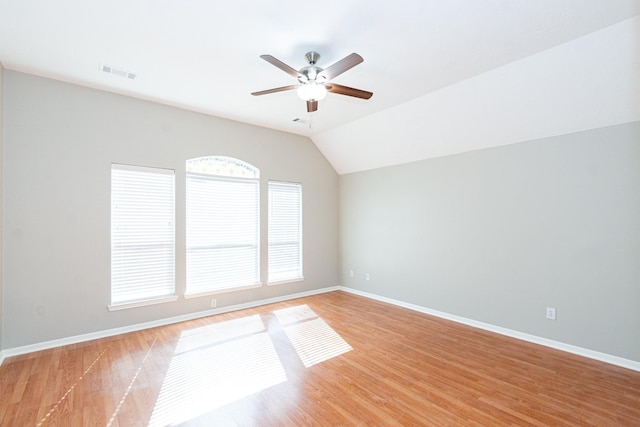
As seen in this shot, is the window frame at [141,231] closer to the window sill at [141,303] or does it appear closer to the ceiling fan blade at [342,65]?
the window sill at [141,303]

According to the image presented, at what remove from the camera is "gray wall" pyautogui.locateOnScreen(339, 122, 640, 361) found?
3.07 m

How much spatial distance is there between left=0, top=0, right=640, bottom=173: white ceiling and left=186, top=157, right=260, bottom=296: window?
3.57ft

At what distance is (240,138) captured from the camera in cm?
493

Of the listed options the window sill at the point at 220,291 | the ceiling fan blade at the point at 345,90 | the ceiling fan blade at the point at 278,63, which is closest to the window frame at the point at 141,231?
the window sill at the point at 220,291

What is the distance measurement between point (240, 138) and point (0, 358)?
3848 millimetres

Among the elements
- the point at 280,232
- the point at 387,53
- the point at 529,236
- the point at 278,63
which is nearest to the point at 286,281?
the point at 280,232

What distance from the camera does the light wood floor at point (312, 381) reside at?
2244 mm

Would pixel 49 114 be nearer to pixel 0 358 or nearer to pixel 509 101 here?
pixel 0 358

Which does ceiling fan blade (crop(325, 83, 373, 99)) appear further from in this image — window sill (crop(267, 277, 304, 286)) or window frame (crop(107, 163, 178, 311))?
window sill (crop(267, 277, 304, 286))

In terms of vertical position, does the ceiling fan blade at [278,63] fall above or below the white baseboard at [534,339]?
above

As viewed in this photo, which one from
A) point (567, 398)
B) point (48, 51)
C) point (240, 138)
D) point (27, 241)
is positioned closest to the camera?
point (567, 398)

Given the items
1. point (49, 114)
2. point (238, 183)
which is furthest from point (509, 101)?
point (49, 114)

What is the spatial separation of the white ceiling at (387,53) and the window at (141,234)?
1.13m

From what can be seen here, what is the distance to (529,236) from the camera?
12.1 feet
